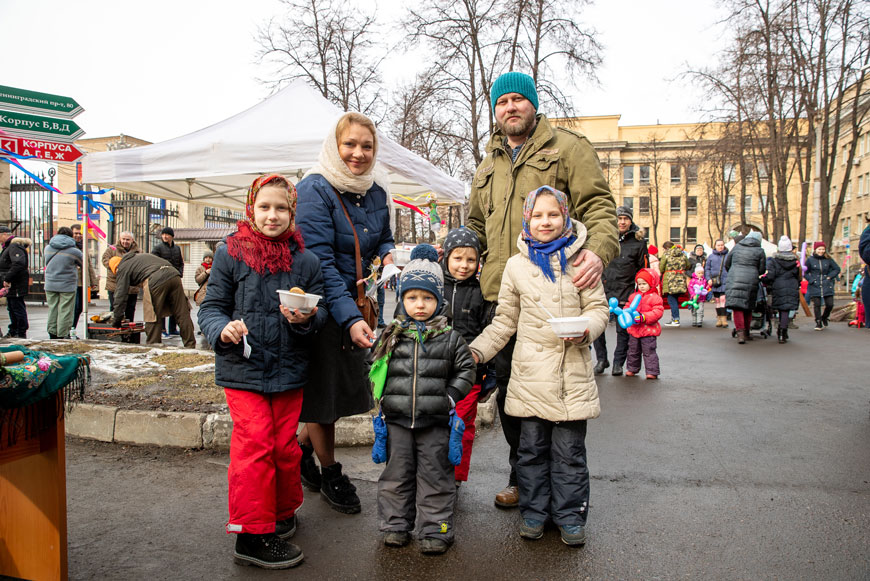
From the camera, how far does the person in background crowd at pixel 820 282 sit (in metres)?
13.6

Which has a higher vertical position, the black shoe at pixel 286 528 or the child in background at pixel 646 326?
the child in background at pixel 646 326

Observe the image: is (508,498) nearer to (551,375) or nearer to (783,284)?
(551,375)

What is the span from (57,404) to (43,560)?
60cm

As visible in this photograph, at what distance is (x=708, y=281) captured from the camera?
48.3 ft

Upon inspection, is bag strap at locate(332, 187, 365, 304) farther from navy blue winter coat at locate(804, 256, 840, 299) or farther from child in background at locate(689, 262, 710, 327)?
navy blue winter coat at locate(804, 256, 840, 299)

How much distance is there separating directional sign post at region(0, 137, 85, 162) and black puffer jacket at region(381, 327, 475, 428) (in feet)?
24.0

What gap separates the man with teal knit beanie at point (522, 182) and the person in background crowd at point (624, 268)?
4.51m

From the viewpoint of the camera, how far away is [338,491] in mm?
3348

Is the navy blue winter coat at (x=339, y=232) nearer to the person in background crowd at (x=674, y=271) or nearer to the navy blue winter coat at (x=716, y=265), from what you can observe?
the person in background crowd at (x=674, y=271)

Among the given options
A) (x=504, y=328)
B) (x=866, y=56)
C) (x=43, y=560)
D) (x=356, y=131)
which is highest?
(x=866, y=56)

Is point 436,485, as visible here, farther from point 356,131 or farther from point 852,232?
point 852,232

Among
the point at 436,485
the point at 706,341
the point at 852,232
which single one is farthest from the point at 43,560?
the point at 852,232

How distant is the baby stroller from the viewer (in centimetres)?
1187

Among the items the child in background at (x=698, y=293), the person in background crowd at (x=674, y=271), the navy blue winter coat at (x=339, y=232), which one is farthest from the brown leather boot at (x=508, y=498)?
the child in background at (x=698, y=293)
